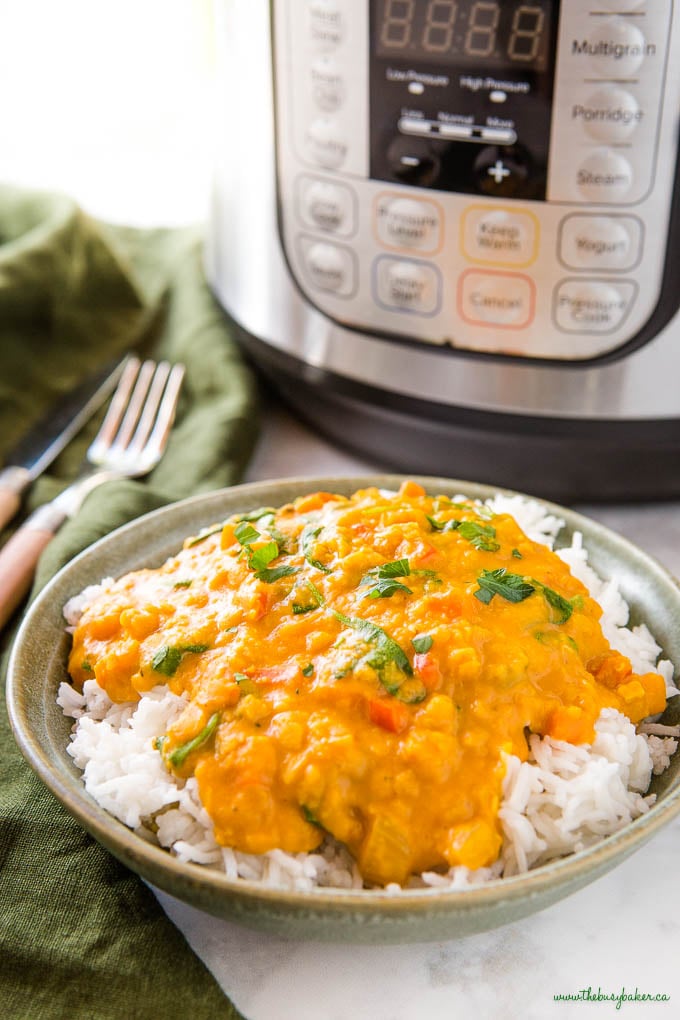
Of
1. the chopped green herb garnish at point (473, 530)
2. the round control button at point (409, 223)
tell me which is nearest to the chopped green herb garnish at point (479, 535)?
the chopped green herb garnish at point (473, 530)

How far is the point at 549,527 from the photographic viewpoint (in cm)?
103

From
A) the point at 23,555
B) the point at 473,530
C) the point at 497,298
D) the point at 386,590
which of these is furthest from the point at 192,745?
the point at 497,298

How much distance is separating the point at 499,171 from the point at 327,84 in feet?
0.69

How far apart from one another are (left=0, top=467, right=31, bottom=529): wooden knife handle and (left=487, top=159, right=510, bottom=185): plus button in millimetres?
651

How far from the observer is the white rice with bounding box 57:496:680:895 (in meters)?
0.73

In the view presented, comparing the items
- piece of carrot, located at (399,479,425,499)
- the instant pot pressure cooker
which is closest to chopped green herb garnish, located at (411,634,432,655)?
piece of carrot, located at (399,479,425,499)

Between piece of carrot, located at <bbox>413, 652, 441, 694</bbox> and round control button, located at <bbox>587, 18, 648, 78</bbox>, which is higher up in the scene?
round control button, located at <bbox>587, 18, 648, 78</bbox>

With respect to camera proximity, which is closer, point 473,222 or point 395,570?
point 395,570

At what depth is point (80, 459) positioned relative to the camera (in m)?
1.42

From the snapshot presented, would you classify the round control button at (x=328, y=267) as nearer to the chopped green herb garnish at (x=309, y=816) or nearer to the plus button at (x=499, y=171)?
the plus button at (x=499, y=171)

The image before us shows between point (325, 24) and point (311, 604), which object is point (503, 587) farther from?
point (325, 24)

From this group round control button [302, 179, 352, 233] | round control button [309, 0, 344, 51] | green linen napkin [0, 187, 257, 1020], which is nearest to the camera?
green linen napkin [0, 187, 257, 1020]

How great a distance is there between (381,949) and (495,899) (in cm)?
15

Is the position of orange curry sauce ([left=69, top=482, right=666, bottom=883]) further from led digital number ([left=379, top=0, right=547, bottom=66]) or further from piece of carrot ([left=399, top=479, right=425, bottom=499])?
led digital number ([left=379, top=0, right=547, bottom=66])
